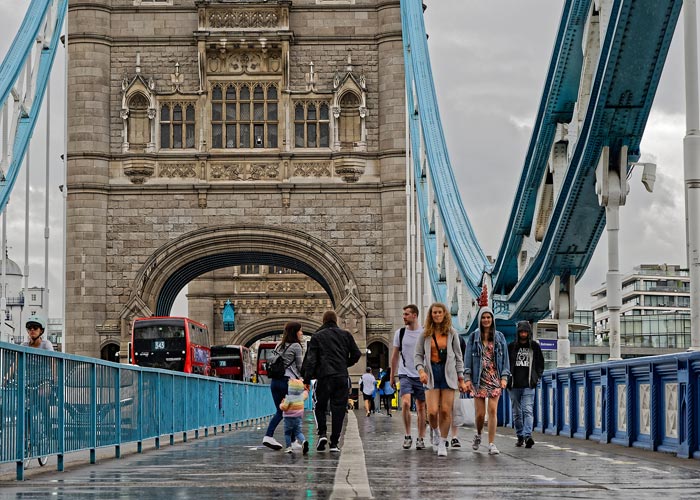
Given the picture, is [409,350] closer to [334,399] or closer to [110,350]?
[334,399]

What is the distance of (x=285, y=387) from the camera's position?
1189 cm

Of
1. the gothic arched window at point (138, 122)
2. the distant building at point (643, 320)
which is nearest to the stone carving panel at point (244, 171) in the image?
the gothic arched window at point (138, 122)

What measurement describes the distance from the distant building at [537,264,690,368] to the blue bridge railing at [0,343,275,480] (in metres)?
30.3

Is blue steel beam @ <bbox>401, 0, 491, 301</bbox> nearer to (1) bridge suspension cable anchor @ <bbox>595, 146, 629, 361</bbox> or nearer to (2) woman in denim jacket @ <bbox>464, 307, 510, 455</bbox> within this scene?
(1) bridge suspension cable anchor @ <bbox>595, 146, 629, 361</bbox>

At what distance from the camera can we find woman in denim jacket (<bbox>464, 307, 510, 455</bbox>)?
11594mm

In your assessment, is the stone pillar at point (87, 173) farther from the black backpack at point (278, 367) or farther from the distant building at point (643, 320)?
the black backpack at point (278, 367)

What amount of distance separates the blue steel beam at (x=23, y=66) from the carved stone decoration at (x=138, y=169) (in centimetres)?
331

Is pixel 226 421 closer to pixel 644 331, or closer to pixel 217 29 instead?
pixel 217 29

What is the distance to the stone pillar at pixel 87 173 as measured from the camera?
37.0 m

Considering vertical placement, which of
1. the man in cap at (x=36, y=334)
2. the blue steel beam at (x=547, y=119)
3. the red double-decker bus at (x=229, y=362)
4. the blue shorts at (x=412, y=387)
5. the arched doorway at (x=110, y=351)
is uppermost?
the blue steel beam at (x=547, y=119)

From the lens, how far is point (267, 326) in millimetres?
58438

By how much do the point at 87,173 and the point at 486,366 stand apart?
2721cm

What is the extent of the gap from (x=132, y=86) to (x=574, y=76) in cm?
2391

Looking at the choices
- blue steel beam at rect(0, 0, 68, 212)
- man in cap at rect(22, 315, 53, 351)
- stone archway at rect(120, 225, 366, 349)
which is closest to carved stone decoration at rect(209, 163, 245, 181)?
stone archway at rect(120, 225, 366, 349)
